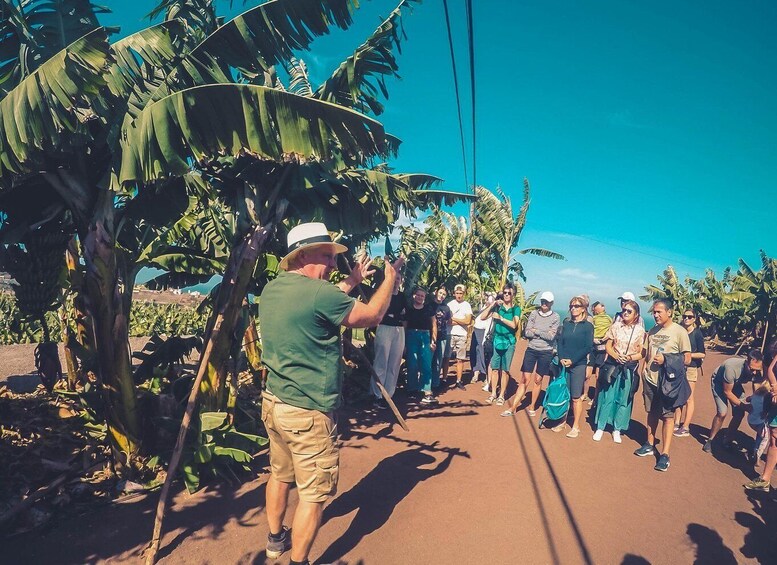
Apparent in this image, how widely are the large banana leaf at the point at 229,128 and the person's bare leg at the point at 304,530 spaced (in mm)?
2301

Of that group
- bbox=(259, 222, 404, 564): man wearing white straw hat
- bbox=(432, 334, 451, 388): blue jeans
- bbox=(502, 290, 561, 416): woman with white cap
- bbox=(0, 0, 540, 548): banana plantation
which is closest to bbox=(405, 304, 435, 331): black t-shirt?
bbox=(432, 334, 451, 388): blue jeans

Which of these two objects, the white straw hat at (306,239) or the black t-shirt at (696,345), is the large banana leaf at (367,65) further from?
the black t-shirt at (696,345)

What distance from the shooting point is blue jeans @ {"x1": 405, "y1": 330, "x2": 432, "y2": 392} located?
6.99 meters

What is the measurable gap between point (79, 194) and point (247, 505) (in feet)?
9.28

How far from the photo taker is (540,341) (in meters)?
6.11

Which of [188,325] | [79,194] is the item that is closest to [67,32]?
[79,194]

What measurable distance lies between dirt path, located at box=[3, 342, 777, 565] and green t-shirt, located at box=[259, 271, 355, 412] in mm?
1296

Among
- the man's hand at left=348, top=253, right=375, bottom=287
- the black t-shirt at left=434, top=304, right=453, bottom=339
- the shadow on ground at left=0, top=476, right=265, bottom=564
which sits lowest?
the shadow on ground at left=0, top=476, right=265, bottom=564

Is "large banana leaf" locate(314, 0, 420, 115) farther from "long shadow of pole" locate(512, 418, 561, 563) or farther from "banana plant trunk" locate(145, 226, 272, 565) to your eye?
"long shadow of pole" locate(512, 418, 561, 563)

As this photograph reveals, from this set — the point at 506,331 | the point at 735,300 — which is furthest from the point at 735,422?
the point at 735,300

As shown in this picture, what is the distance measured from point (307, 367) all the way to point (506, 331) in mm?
4780

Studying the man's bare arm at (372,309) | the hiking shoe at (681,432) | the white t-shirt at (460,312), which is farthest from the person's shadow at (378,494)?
the hiking shoe at (681,432)

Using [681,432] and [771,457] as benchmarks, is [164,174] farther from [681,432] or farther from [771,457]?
[681,432]

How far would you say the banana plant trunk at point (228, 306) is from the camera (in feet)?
13.6
